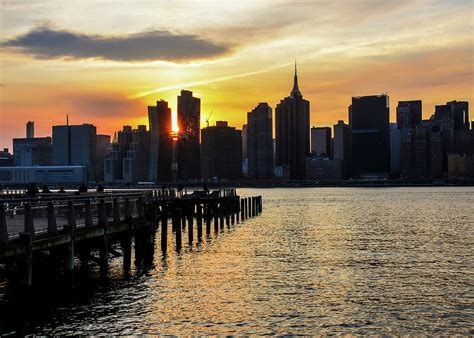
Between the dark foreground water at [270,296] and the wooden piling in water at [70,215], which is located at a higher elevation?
the wooden piling in water at [70,215]

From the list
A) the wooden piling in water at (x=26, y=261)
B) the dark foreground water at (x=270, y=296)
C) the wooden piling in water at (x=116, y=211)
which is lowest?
the dark foreground water at (x=270, y=296)

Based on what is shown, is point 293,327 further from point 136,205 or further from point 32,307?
point 136,205

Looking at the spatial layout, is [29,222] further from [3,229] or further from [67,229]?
[67,229]

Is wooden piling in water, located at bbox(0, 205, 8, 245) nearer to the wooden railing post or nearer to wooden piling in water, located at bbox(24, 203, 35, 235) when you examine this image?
wooden piling in water, located at bbox(24, 203, 35, 235)

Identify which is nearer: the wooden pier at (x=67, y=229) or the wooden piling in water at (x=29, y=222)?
the wooden pier at (x=67, y=229)

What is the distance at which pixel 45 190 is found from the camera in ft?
171

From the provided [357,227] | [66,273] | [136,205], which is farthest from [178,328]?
[357,227]

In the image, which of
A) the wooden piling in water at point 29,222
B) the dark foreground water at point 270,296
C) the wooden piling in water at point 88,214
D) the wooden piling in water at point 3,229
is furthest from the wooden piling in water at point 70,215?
the wooden piling in water at point 3,229

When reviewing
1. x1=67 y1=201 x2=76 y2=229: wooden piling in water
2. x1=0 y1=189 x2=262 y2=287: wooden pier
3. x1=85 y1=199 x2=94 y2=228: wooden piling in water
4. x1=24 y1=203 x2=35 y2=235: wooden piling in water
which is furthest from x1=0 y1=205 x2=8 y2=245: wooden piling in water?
x1=85 y1=199 x2=94 y2=228: wooden piling in water

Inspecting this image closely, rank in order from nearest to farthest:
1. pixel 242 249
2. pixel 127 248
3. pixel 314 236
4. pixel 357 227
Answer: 1. pixel 127 248
2. pixel 242 249
3. pixel 314 236
4. pixel 357 227

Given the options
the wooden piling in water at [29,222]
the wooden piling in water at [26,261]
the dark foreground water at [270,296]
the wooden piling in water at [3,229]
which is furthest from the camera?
the dark foreground water at [270,296]

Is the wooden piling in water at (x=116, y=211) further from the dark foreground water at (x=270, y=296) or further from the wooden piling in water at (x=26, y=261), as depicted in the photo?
the wooden piling in water at (x=26, y=261)

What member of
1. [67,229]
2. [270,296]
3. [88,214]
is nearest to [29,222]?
[67,229]

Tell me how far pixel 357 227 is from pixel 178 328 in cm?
5379
